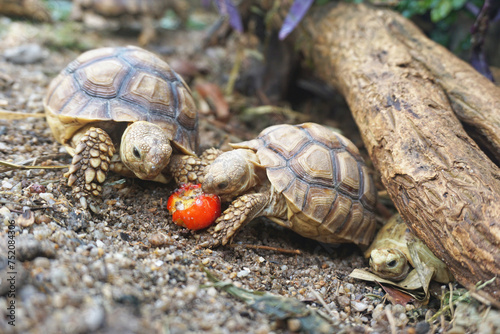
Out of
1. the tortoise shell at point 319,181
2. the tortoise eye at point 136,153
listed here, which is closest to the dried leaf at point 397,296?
the tortoise shell at point 319,181

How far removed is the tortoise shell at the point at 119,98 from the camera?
2.57 metres

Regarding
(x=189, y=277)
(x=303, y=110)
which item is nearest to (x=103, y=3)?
(x=303, y=110)

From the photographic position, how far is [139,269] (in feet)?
6.19

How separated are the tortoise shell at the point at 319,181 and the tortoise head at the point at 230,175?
0.13 m

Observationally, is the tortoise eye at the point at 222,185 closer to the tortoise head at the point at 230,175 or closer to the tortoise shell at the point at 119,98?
the tortoise head at the point at 230,175

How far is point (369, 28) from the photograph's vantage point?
3484 mm

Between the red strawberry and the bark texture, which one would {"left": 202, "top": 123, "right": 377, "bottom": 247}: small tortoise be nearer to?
the red strawberry

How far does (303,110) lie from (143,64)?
2804 millimetres

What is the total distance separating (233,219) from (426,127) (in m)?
1.42

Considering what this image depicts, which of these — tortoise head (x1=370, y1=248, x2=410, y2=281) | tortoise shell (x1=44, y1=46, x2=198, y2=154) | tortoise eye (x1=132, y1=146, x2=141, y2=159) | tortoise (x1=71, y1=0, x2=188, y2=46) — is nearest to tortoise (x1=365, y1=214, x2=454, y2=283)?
tortoise head (x1=370, y1=248, x2=410, y2=281)

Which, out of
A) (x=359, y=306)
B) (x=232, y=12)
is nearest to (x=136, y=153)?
(x=359, y=306)

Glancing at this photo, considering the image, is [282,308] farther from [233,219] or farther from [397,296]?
[397,296]

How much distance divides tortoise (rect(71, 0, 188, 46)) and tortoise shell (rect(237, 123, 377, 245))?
4404 millimetres

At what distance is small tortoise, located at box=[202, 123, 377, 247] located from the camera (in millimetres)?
2512
